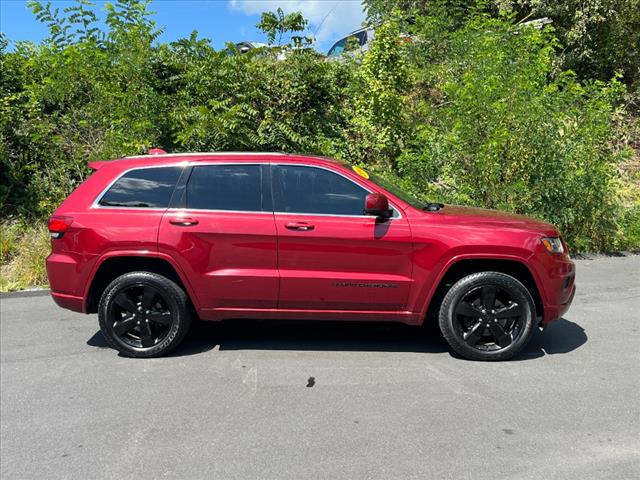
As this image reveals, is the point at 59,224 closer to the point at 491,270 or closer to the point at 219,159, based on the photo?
the point at 219,159

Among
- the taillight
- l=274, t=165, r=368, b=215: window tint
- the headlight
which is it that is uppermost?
l=274, t=165, r=368, b=215: window tint

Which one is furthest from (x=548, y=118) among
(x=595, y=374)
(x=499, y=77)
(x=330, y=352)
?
(x=330, y=352)

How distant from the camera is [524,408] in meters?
3.67

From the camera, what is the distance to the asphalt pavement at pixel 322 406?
3.06 meters

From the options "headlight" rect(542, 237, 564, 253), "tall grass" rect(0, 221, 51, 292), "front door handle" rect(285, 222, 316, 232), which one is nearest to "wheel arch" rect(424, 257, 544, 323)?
"headlight" rect(542, 237, 564, 253)

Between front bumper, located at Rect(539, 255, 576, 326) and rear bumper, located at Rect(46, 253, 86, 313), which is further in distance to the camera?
rear bumper, located at Rect(46, 253, 86, 313)

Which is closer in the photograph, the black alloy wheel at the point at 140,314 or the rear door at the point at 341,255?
the rear door at the point at 341,255

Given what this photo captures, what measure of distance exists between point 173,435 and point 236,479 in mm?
685

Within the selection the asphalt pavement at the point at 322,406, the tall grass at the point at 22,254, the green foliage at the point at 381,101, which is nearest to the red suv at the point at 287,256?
the asphalt pavement at the point at 322,406

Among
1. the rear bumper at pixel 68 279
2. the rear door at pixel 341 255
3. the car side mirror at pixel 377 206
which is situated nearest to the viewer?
the car side mirror at pixel 377 206

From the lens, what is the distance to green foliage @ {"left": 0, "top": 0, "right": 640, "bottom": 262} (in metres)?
8.27

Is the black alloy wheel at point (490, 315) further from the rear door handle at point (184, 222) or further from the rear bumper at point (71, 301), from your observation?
the rear bumper at point (71, 301)

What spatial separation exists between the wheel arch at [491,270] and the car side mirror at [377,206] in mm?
724

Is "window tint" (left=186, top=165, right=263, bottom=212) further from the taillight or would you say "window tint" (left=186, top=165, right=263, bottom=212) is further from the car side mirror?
the taillight
